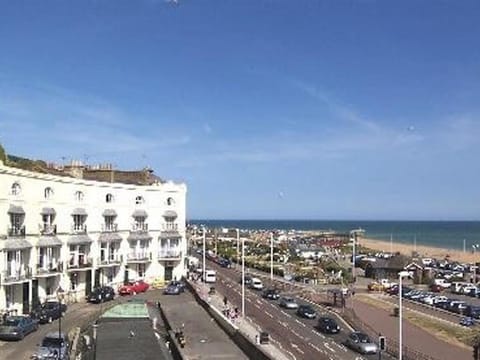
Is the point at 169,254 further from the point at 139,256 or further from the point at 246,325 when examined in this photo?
the point at 246,325

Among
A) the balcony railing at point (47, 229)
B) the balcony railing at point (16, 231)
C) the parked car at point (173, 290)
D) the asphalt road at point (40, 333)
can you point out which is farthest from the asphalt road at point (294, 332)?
the balcony railing at point (16, 231)

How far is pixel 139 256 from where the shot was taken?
2795 inches

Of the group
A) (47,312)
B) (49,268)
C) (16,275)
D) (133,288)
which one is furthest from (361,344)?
(133,288)

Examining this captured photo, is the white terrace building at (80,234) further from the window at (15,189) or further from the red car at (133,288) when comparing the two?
the red car at (133,288)

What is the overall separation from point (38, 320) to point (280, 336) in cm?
1554

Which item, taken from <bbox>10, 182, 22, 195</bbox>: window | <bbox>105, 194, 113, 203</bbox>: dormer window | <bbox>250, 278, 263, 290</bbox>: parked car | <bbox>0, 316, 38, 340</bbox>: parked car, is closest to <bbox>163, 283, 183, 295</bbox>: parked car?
<bbox>105, 194, 113, 203</bbox>: dormer window

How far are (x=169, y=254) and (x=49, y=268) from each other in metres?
18.9

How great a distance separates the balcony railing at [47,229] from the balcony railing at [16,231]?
3071 millimetres

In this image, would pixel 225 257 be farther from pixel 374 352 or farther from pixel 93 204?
pixel 374 352

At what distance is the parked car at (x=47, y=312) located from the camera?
48625 mm

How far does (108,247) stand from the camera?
2635 inches

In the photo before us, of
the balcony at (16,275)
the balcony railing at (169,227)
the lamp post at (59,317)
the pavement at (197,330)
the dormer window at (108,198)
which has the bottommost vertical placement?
the pavement at (197,330)

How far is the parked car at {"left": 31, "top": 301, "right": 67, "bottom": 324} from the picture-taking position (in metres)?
48.6

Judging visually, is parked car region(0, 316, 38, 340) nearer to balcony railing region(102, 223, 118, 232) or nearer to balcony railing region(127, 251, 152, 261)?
balcony railing region(102, 223, 118, 232)
